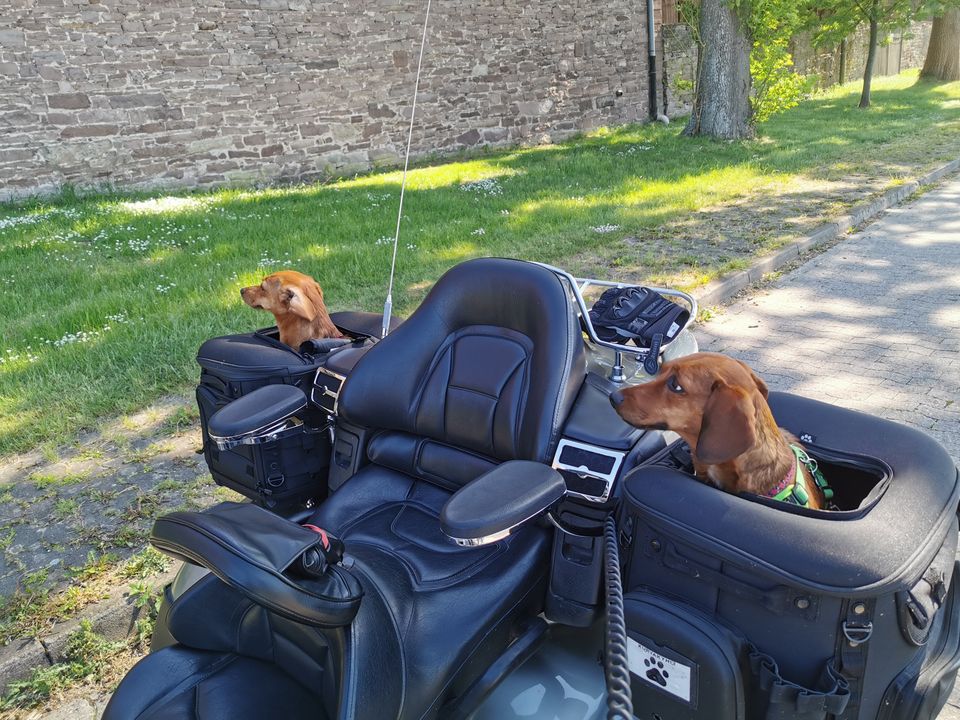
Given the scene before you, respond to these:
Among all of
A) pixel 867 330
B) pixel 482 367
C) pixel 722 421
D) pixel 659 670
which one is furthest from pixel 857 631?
pixel 867 330

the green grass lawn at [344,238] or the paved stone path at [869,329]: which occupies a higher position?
the green grass lawn at [344,238]

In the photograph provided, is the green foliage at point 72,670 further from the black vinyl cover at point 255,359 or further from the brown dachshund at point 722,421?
the brown dachshund at point 722,421

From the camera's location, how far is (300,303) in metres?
3.72

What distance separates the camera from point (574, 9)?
16641 mm

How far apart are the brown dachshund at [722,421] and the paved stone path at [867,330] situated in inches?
84.6

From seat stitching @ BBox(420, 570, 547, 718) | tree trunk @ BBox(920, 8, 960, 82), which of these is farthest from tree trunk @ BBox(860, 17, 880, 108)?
seat stitching @ BBox(420, 570, 547, 718)

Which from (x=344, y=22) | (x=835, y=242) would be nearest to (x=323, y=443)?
(x=835, y=242)

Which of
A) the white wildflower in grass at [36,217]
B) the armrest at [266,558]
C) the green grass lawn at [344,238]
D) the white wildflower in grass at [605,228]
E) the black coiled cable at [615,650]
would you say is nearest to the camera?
the black coiled cable at [615,650]

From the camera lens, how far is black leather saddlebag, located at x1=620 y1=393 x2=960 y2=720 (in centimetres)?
159

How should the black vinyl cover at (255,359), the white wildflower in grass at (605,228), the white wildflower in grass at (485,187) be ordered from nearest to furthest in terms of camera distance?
the black vinyl cover at (255,359) → the white wildflower in grass at (605,228) → the white wildflower in grass at (485,187)

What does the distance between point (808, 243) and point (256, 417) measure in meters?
6.70

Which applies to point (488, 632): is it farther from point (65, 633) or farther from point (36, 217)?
point (36, 217)

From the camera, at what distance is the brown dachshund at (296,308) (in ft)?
12.2

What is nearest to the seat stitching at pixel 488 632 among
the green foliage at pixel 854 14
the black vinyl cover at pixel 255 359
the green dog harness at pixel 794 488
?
the green dog harness at pixel 794 488
